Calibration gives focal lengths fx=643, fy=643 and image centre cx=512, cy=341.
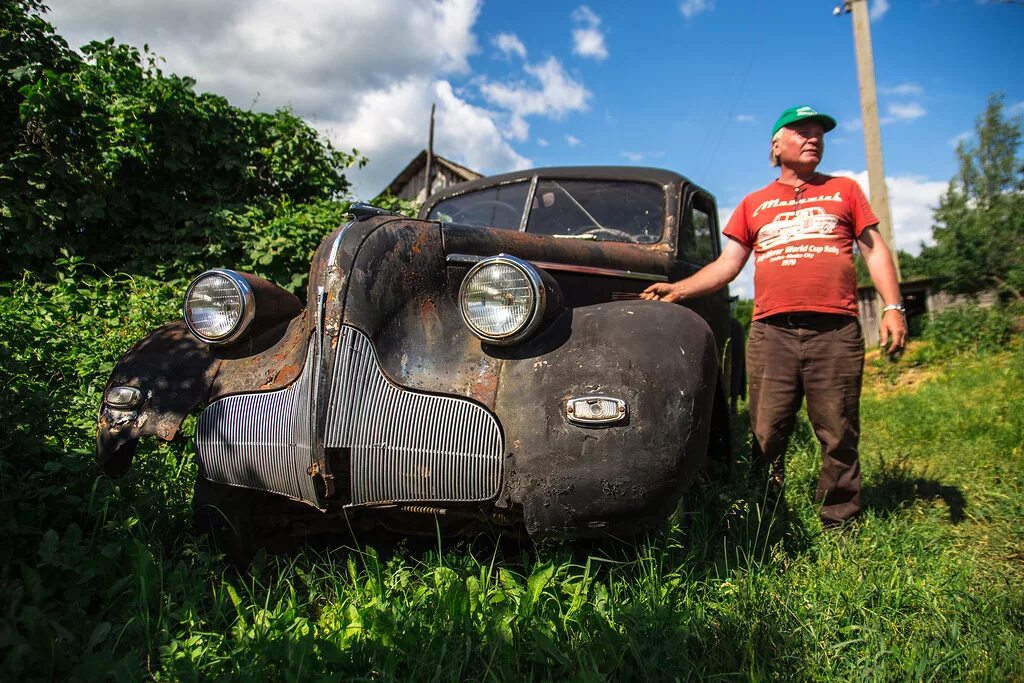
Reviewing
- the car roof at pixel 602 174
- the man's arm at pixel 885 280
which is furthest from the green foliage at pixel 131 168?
the man's arm at pixel 885 280

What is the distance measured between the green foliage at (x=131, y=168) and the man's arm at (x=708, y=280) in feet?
11.6

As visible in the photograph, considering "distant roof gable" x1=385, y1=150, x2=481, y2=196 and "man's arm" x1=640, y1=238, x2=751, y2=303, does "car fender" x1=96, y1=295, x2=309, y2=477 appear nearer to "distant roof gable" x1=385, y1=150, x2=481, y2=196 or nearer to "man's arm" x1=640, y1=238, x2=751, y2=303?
"man's arm" x1=640, y1=238, x2=751, y2=303

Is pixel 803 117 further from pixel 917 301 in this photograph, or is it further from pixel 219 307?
pixel 917 301

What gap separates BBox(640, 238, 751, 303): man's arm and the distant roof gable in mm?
11036

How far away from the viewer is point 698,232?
3.89 metres

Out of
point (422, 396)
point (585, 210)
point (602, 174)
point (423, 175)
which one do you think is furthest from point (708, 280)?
point (423, 175)

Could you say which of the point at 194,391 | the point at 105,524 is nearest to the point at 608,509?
the point at 194,391

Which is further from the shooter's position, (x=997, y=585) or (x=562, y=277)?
(x=562, y=277)

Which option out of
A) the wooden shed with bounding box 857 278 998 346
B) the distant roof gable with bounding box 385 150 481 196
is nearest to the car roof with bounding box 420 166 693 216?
the wooden shed with bounding box 857 278 998 346

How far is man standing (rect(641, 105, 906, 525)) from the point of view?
269 cm

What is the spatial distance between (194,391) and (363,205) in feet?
2.93

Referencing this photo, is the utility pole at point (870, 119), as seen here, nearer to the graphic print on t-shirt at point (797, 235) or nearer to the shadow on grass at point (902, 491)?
the shadow on grass at point (902, 491)

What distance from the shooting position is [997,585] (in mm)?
2225

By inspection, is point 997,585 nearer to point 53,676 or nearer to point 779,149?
point 779,149
